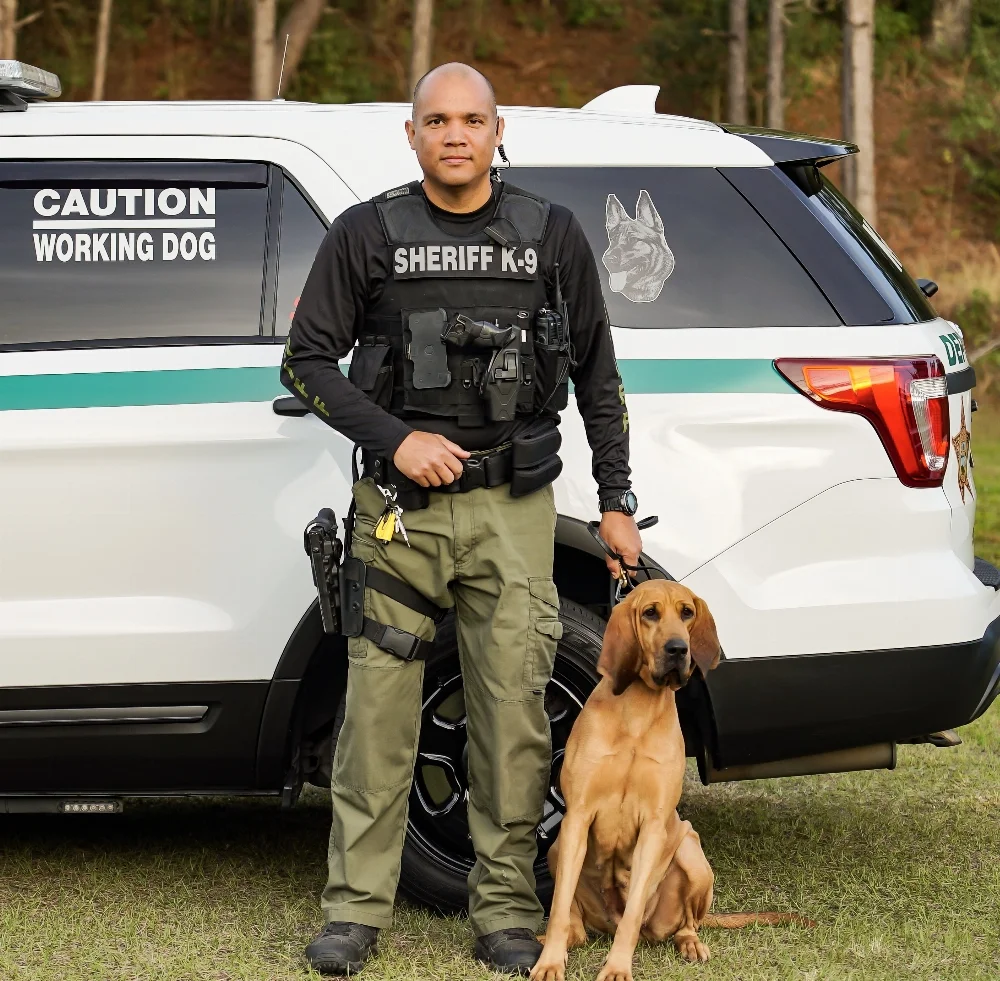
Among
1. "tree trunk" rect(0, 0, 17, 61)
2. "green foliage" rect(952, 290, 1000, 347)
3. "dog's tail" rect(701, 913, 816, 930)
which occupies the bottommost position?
"dog's tail" rect(701, 913, 816, 930)

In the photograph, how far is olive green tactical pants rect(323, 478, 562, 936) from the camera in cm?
339

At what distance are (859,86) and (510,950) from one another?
11613mm

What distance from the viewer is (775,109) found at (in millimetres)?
20328

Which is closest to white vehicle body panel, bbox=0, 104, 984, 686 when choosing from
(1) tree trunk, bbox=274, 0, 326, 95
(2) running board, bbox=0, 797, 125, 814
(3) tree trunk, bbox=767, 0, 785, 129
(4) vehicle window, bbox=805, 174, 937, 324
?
(4) vehicle window, bbox=805, 174, 937, 324

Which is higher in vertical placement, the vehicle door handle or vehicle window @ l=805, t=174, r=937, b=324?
vehicle window @ l=805, t=174, r=937, b=324

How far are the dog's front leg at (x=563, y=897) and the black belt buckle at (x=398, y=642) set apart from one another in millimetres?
519

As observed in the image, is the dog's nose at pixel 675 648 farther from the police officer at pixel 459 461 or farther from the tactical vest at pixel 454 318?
the tactical vest at pixel 454 318

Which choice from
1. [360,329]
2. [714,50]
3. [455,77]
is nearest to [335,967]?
[360,329]

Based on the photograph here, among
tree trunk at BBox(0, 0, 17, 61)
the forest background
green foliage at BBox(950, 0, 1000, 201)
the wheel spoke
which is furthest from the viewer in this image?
the forest background

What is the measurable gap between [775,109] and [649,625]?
18.2 metres

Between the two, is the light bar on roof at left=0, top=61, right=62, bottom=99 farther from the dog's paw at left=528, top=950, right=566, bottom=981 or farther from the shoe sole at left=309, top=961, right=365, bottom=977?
the dog's paw at left=528, top=950, right=566, bottom=981

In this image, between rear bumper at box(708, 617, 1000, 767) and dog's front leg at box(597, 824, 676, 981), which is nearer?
dog's front leg at box(597, 824, 676, 981)

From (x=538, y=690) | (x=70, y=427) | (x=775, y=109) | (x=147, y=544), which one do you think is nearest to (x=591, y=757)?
(x=538, y=690)

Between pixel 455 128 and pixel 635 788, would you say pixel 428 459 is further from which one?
pixel 635 788
